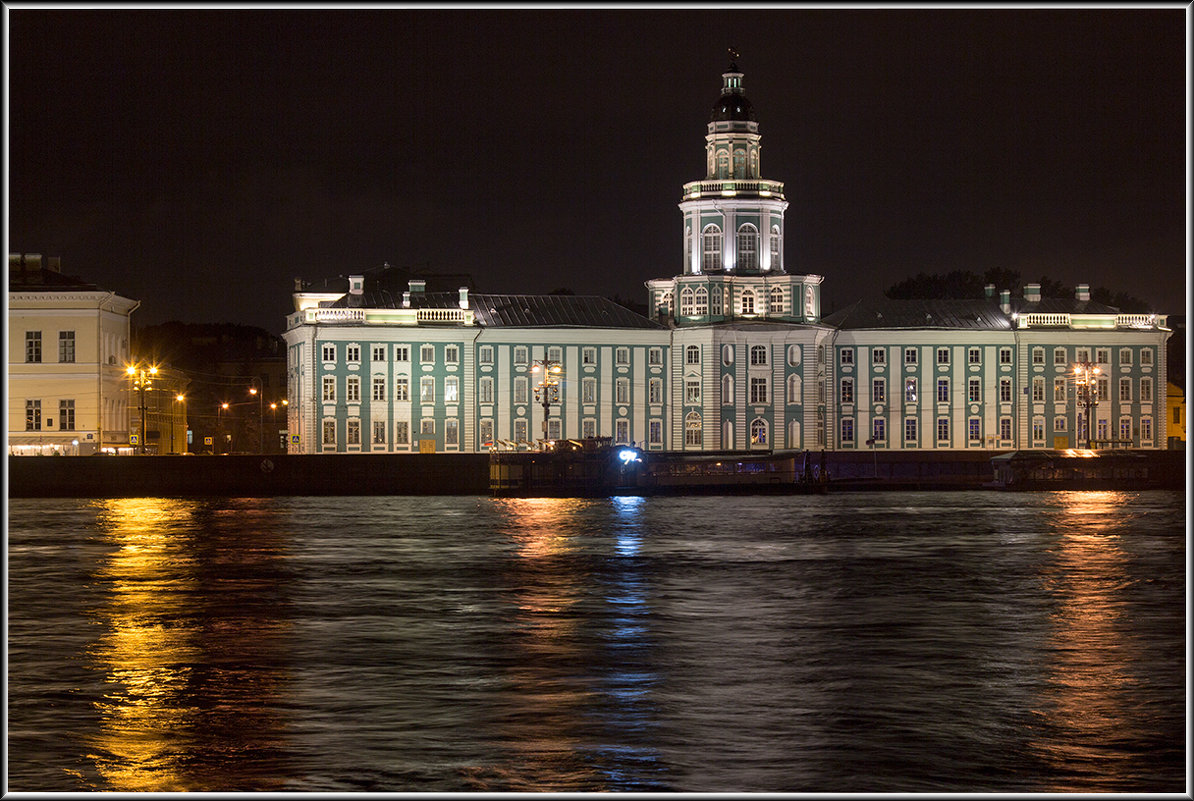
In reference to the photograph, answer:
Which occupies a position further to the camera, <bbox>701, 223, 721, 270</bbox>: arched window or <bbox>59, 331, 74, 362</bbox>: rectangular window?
<bbox>701, 223, 721, 270</bbox>: arched window

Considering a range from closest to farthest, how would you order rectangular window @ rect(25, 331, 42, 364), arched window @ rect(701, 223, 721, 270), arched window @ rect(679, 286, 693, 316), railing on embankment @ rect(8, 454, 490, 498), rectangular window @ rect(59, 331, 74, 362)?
railing on embankment @ rect(8, 454, 490, 498) → rectangular window @ rect(25, 331, 42, 364) → rectangular window @ rect(59, 331, 74, 362) → arched window @ rect(679, 286, 693, 316) → arched window @ rect(701, 223, 721, 270)

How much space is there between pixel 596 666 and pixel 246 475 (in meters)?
58.2

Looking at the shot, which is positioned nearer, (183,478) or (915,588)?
(915,588)

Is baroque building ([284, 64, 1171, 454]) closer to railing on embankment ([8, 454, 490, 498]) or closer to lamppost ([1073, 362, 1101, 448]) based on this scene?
lamppost ([1073, 362, 1101, 448])

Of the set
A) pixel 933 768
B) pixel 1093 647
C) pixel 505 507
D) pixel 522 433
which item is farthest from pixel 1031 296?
pixel 933 768

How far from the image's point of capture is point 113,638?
24188mm

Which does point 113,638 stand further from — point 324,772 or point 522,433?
point 522,433

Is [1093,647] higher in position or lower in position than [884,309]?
lower

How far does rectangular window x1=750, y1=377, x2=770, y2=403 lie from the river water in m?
54.0

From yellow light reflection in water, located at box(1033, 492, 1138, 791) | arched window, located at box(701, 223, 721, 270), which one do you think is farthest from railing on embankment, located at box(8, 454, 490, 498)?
yellow light reflection in water, located at box(1033, 492, 1138, 791)

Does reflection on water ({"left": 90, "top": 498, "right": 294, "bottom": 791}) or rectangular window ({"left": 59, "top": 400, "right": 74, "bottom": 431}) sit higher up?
rectangular window ({"left": 59, "top": 400, "right": 74, "bottom": 431})

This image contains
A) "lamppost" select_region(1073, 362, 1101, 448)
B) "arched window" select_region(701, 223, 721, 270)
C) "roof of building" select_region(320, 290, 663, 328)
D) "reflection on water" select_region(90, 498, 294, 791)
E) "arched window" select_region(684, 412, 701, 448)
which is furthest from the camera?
"arched window" select_region(701, 223, 721, 270)

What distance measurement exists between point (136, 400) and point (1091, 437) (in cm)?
5577

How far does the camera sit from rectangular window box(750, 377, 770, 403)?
98750mm
